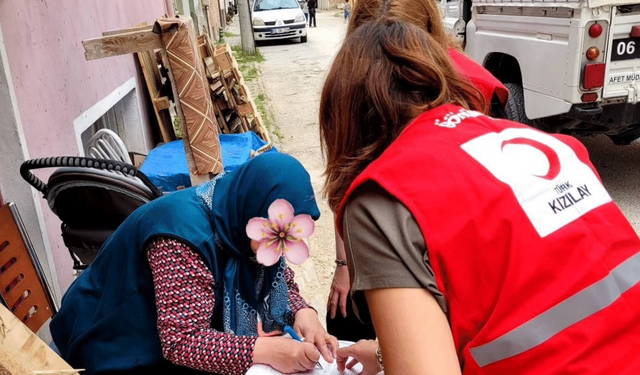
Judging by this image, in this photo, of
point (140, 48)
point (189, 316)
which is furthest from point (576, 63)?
point (189, 316)

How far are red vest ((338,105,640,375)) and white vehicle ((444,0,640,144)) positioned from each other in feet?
11.5

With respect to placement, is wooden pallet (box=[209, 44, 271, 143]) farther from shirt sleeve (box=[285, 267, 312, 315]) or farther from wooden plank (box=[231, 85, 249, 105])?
shirt sleeve (box=[285, 267, 312, 315])

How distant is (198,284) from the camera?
1597 mm

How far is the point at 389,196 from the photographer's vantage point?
38.1 inches

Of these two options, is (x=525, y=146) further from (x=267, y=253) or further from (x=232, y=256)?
(x=232, y=256)

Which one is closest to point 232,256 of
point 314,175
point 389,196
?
point 389,196

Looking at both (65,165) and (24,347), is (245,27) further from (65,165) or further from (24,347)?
(24,347)

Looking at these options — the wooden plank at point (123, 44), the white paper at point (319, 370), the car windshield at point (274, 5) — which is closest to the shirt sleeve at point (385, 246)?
the white paper at point (319, 370)

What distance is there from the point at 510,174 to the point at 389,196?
0.72 feet

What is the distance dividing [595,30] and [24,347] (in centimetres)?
409

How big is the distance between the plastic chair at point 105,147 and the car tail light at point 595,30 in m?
3.25

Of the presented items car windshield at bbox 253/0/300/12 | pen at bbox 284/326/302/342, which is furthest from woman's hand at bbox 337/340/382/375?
car windshield at bbox 253/0/300/12

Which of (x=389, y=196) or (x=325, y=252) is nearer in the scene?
(x=389, y=196)

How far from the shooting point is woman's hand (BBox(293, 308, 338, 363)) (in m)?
1.66
